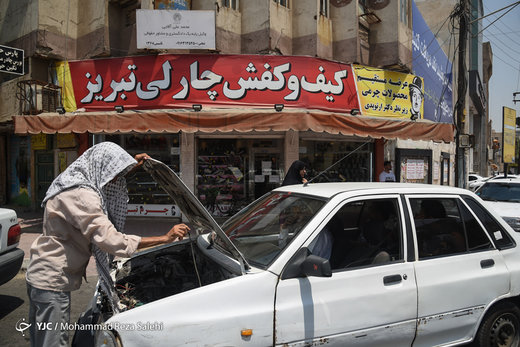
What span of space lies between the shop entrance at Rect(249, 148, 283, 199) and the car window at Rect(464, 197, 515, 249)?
7.37 metres

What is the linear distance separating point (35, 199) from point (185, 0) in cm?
840

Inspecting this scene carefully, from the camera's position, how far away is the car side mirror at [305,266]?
2.09 metres

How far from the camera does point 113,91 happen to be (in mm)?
9398

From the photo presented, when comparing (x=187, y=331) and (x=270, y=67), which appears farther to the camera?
(x=270, y=67)

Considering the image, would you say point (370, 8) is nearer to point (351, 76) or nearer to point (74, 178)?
point (351, 76)

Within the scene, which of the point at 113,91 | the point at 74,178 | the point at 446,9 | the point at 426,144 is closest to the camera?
the point at 74,178

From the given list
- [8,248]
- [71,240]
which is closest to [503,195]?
[71,240]

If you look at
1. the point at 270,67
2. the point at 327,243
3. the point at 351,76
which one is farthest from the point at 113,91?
the point at 327,243

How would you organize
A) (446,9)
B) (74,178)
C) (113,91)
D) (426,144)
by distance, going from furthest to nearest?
(446,9) → (426,144) → (113,91) → (74,178)

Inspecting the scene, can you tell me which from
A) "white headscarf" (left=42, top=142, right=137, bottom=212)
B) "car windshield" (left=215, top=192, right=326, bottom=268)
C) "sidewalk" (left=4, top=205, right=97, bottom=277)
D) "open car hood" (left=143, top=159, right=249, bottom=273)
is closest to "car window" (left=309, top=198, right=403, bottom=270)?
"car windshield" (left=215, top=192, right=326, bottom=268)

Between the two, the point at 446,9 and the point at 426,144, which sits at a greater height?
the point at 446,9

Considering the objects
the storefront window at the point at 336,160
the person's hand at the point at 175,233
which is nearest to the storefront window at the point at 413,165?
the storefront window at the point at 336,160

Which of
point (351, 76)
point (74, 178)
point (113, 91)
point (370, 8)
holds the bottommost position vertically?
point (74, 178)

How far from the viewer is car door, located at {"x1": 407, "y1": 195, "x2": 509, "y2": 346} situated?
2.52 m
